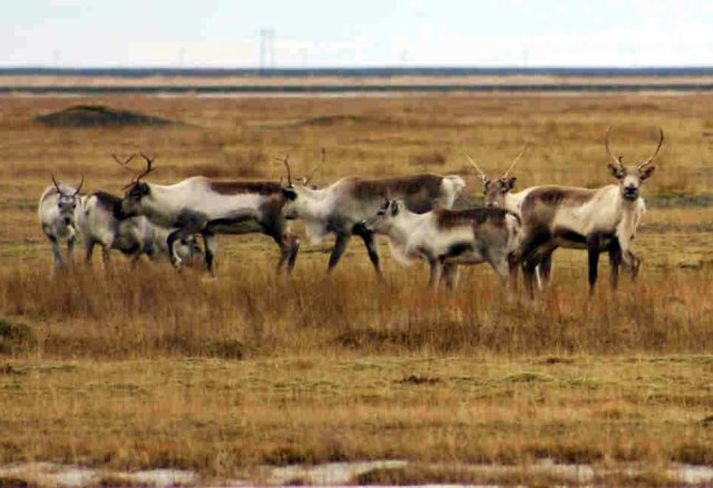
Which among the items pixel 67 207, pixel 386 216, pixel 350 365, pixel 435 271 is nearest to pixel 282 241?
pixel 386 216

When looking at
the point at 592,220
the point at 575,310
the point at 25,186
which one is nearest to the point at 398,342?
the point at 575,310

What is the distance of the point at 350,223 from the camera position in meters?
22.3

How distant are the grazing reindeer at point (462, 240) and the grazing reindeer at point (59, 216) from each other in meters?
4.97

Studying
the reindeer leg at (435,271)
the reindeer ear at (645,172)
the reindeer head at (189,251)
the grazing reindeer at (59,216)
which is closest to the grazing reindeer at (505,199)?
the reindeer leg at (435,271)

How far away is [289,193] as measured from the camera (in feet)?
72.8

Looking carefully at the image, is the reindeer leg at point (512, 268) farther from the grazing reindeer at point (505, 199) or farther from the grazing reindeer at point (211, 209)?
the grazing reindeer at point (211, 209)

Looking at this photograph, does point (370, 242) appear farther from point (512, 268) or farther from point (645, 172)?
point (645, 172)

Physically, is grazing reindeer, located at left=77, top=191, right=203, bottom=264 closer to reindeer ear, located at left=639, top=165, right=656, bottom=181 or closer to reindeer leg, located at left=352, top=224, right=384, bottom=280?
reindeer leg, located at left=352, top=224, right=384, bottom=280

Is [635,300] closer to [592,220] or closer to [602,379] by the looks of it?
[592,220]

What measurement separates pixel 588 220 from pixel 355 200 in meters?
3.46

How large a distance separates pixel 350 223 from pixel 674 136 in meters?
31.7

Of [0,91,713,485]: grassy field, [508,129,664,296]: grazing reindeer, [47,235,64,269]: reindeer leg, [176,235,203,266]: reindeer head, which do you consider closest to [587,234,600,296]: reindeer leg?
[508,129,664,296]: grazing reindeer

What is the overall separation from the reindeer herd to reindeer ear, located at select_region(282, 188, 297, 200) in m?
0.03

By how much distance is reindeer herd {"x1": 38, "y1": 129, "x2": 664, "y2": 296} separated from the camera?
1948 centimetres
